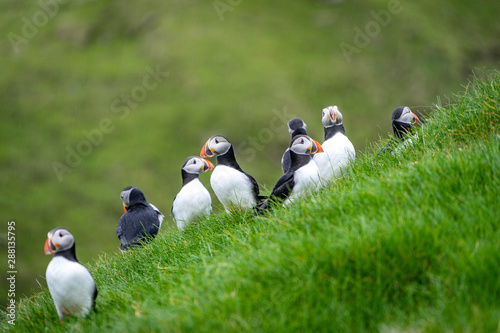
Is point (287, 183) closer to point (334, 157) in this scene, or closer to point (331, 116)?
point (334, 157)

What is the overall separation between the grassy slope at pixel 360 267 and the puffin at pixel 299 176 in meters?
0.61

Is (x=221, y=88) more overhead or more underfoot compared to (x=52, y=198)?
more overhead

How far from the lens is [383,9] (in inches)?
2564

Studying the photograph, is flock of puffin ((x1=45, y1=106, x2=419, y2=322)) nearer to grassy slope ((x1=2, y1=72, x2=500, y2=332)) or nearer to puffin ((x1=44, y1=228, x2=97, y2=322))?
puffin ((x1=44, y1=228, x2=97, y2=322))

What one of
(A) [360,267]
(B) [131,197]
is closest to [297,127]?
(B) [131,197]

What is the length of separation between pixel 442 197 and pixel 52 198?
49.4 metres

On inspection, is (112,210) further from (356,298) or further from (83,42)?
(356,298)

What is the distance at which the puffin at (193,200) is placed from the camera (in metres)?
7.38

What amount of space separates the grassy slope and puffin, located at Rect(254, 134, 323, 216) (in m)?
0.61

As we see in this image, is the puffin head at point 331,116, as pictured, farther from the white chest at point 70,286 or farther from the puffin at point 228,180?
the white chest at point 70,286

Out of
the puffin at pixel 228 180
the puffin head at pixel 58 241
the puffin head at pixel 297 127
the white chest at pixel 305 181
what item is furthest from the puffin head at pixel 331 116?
the puffin head at pixel 58 241

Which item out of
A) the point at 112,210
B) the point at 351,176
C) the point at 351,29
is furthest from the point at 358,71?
the point at 351,176

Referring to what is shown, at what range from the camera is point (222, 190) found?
6.89 m

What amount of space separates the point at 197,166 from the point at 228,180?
1035mm
